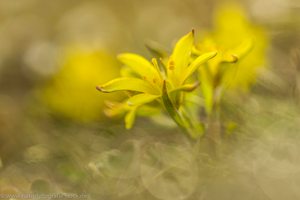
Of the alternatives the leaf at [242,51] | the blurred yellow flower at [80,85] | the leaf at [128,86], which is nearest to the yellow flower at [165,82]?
the leaf at [128,86]

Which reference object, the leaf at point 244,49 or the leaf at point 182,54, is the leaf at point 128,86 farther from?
the leaf at point 244,49

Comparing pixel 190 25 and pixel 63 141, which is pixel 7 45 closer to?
pixel 190 25

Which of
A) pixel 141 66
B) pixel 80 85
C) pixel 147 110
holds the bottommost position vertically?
pixel 80 85

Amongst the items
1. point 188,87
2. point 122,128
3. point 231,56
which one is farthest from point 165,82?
point 122,128

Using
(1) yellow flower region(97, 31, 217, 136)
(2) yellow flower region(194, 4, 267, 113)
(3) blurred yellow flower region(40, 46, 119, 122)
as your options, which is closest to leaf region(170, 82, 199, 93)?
(1) yellow flower region(97, 31, 217, 136)

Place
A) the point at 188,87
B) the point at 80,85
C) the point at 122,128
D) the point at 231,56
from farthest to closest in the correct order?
the point at 80,85 < the point at 122,128 < the point at 231,56 < the point at 188,87

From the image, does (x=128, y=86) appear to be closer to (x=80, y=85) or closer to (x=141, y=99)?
(x=141, y=99)
